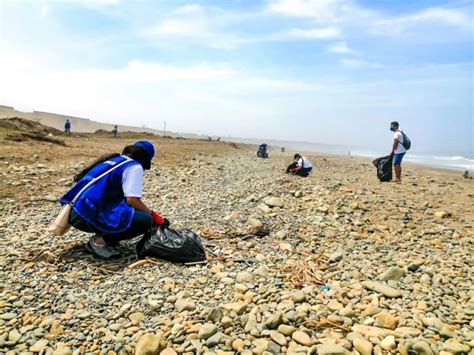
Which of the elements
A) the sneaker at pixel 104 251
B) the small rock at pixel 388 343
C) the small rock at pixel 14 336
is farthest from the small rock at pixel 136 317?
the small rock at pixel 388 343

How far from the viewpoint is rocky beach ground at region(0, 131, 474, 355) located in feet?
8.96

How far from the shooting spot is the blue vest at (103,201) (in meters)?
3.94

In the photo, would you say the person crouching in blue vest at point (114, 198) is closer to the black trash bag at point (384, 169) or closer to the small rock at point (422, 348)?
the small rock at point (422, 348)

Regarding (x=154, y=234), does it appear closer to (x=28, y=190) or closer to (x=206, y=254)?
(x=206, y=254)

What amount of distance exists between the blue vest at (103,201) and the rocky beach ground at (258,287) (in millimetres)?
540

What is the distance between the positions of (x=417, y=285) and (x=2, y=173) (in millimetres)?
10059

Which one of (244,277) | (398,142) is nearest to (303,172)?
(398,142)

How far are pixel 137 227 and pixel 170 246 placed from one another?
0.47 metres

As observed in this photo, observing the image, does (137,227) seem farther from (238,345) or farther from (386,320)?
(386,320)

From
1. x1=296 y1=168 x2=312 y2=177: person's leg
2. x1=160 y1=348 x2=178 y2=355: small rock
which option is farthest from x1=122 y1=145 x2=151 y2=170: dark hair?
x1=296 y1=168 x2=312 y2=177: person's leg

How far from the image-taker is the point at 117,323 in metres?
3.02

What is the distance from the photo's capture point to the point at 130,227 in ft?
13.4

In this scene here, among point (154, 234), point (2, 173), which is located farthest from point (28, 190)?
point (154, 234)

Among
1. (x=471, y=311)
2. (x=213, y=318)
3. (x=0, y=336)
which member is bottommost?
(x=0, y=336)
